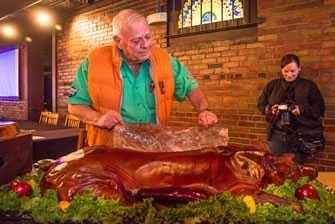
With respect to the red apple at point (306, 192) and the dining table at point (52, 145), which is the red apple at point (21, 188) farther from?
the dining table at point (52, 145)

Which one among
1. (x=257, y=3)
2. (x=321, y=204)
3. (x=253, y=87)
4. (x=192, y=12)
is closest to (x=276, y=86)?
(x=253, y=87)

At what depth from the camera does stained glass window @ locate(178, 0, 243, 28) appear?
3.95m

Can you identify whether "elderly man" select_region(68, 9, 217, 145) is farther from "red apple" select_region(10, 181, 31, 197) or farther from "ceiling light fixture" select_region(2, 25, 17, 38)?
"ceiling light fixture" select_region(2, 25, 17, 38)

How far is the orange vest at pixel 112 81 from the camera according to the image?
1.60 meters

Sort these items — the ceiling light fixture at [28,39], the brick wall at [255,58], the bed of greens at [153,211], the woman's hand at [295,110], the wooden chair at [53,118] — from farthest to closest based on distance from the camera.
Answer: the ceiling light fixture at [28,39] < the wooden chair at [53,118] < the brick wall at [255,58] < the woman's hand at [295,110] < the bed of greens at [153,211]

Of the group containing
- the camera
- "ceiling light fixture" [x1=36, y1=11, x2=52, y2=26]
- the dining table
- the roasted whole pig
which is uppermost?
"ceiling light fixture" [x1=36, y1=11, x2=52, y2=26]

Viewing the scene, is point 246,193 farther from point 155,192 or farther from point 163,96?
point 163,96

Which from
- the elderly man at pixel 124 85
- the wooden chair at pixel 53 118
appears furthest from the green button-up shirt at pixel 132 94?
the wooden chair at pixel 53 118

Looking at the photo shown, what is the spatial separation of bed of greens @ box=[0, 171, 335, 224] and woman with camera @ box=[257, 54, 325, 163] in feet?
6.35

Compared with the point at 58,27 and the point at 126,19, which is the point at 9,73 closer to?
the point at 58,27

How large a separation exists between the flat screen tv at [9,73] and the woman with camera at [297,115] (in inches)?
238

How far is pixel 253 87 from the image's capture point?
152 inches

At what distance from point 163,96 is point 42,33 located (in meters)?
6.50

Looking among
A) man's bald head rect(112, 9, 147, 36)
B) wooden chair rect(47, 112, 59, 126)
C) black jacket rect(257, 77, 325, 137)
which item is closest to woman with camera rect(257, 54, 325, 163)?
black jacket rect(257, 77, 325, 137)
